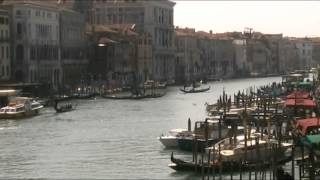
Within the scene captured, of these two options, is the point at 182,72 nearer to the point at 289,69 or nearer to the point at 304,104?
the point at 289,69

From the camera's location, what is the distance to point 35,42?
34156 mm

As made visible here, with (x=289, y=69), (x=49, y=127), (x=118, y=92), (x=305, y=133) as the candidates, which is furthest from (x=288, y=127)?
(x=289, y=69)

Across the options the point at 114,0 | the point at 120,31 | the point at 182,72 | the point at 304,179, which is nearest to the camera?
the point at 304,179

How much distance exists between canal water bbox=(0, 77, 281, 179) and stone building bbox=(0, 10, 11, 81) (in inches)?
250

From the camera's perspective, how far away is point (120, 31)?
43844 mm

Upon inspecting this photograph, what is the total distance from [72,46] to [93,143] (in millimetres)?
22498

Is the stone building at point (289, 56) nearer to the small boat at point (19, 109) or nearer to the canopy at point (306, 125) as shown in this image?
the small boat at point (19, 109)

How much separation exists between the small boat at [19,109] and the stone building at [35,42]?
8.78 meters

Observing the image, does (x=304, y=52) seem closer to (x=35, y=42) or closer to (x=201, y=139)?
(x=35, y=42)

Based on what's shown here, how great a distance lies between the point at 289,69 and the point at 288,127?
61.1 m

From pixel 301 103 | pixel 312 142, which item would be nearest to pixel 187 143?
pixel 312 142

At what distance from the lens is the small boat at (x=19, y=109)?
2281 centimetres

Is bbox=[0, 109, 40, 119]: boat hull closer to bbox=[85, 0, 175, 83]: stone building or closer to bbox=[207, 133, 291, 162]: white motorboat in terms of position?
bbox=[207, 133, 291, 162]: white motorboat

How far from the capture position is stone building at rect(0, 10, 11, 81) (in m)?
31.6
